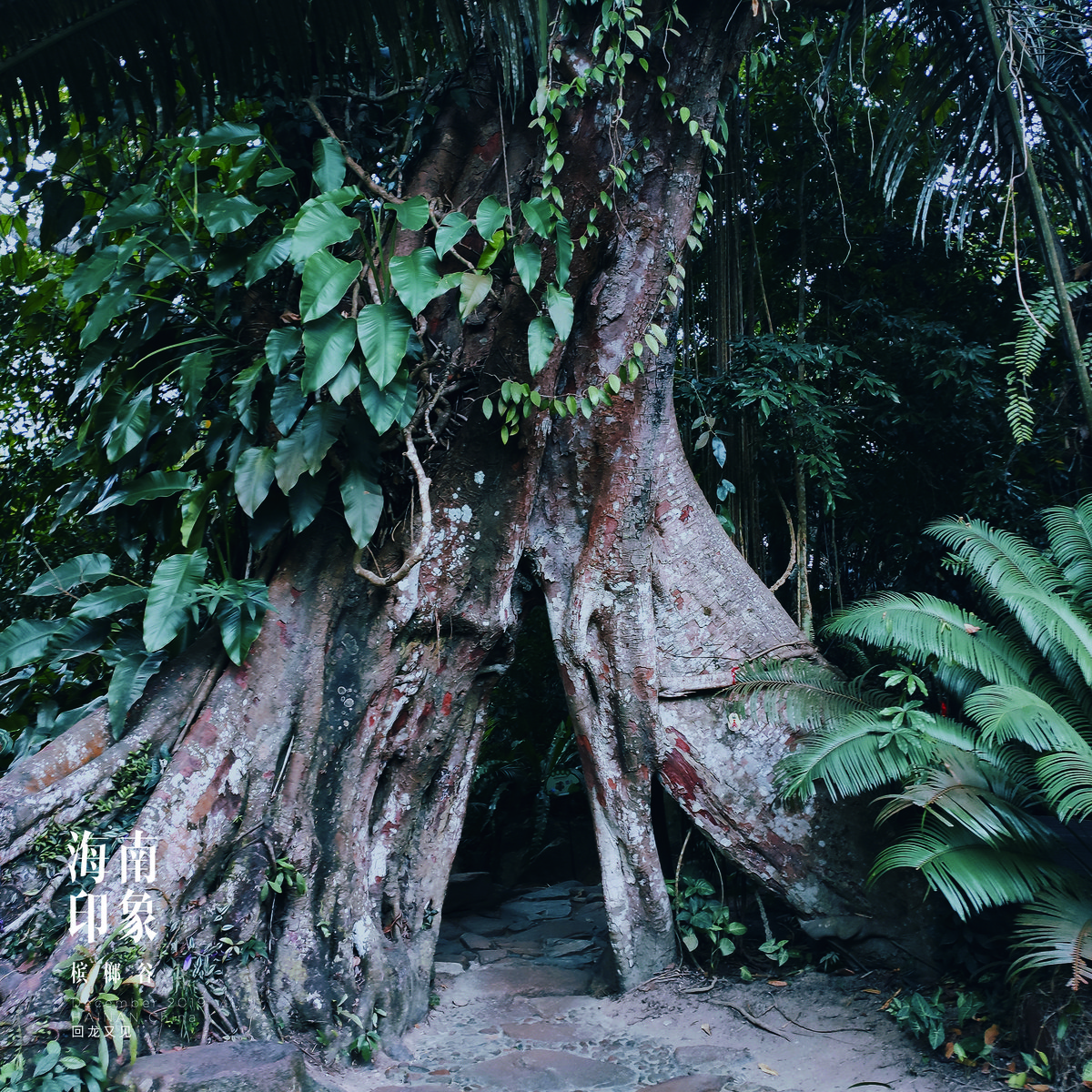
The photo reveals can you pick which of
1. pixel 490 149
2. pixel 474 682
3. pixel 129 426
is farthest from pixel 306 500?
pixel 490 149

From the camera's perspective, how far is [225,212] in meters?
3.27

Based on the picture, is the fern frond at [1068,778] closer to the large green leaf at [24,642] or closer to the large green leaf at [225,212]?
the large green leaf at [225,212]

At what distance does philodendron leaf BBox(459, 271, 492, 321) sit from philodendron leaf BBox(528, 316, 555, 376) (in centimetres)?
23

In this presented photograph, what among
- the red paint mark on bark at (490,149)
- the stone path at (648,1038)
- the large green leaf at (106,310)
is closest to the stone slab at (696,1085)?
the stone path at (648,1038)

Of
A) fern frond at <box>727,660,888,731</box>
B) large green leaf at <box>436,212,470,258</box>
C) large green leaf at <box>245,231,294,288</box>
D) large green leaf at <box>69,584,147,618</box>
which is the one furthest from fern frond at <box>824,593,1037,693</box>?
large green leaf at <box>69,584,147,618</box>

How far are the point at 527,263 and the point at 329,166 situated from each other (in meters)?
0.98

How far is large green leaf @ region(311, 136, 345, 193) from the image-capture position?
3348mm

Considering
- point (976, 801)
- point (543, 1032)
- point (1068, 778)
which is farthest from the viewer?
point (543, 1032)

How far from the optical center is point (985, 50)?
4.05m

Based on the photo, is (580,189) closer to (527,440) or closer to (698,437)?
(527,440)

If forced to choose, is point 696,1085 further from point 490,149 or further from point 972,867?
point 490,149

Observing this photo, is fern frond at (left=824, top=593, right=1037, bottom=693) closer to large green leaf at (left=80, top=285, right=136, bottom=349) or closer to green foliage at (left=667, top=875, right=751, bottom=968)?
green foliage at (left=667, top=875, right=751, bottom=968)

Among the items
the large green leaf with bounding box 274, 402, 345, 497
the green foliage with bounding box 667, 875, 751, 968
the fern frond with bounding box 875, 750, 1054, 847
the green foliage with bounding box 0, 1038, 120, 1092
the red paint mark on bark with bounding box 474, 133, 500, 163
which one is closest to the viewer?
the green foliage with bounding box 0, 1038, 120, 1092

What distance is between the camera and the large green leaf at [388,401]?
310 cm
